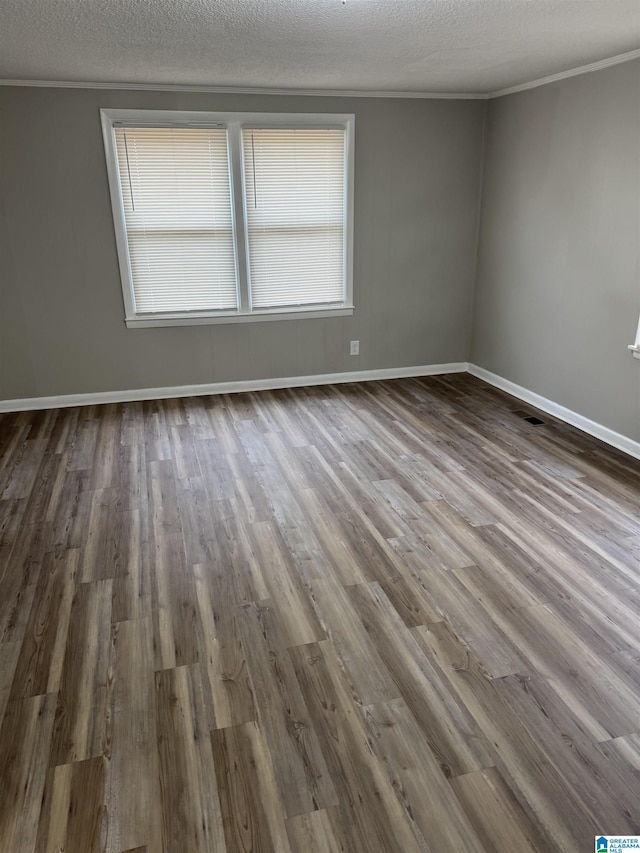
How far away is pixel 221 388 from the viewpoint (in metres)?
5.00

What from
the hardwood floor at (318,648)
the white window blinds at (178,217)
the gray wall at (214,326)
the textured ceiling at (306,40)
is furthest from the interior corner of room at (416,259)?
the hardwood floor at (318,648)

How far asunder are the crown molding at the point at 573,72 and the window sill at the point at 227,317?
6.67 feet

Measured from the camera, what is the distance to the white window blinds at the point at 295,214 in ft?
14.9

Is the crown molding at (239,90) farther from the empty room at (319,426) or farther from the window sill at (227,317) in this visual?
the window sill at (227,317)

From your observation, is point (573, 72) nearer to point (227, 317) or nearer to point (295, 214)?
point (295, 214)

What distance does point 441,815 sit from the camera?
1556 millimetres

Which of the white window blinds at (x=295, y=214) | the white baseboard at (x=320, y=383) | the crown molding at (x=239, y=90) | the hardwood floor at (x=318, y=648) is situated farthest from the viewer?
the white window blinds at (x=295, y=214)

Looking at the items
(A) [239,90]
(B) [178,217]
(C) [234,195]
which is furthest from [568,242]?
(B) [178,217]

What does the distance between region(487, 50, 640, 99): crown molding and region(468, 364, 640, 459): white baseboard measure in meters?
2.22

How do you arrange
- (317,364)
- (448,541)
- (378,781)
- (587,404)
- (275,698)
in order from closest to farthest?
1. (378,781)
2. (275,698)
3. (448,541)
4. (587,404)
5. (317,364)

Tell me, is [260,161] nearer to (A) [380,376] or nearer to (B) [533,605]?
A: (A) [380,376]

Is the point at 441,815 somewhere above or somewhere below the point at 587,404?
below

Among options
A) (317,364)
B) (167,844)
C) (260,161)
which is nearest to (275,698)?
(167,844)

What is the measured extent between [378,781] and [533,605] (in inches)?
41.0
